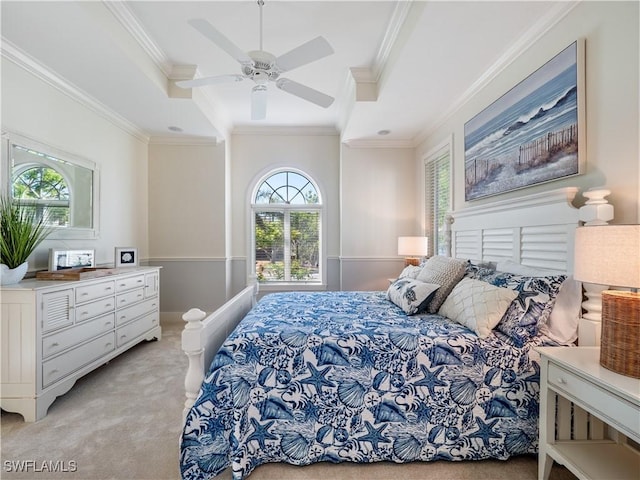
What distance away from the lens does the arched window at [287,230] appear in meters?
4.86

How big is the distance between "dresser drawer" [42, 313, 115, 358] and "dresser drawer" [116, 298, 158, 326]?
0.39 ft

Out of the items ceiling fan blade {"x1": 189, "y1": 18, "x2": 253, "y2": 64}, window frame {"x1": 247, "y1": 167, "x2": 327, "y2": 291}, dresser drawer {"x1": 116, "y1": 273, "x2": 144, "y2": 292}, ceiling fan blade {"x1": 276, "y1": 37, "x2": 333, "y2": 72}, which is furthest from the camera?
window frame {"x1": 247, "y1": 167, "x2": 327, "y2": 291}

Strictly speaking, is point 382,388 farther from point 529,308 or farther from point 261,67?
point 261,67

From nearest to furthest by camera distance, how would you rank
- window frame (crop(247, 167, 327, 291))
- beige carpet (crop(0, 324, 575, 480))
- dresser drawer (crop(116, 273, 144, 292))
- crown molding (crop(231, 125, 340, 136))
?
beige carpet (crop(0, 324, 575, 480)) → dresser drawer (crop(116, 273, 144, 292)) → crown molding (crop(231, 125, 340, 136)) → window frame (crop(247, 167, 327, 291))

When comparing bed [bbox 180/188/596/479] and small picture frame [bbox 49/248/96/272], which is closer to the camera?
bed [bbox 180/188/596/479]

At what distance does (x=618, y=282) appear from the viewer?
1.20 metres

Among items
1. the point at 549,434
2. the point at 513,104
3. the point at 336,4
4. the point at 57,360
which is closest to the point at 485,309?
the point at 549,434

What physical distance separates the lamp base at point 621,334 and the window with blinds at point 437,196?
7.33ft

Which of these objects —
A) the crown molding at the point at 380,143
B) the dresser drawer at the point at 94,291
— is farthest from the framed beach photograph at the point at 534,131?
the dresser drawer at the point at 94,291

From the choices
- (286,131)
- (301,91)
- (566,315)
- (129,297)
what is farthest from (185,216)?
(566,315)

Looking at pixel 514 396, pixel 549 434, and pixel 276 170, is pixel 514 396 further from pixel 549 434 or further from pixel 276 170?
pixel 276 170

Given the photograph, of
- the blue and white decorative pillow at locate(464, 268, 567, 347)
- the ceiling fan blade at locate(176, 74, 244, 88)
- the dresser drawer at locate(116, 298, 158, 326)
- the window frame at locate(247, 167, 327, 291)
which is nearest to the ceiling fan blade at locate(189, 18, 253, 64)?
the ceiling fan blade at locate(176, 74, 244, 88)

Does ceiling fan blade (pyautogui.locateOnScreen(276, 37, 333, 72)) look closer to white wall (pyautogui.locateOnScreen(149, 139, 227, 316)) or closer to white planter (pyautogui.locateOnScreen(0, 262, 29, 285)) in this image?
white planter (pyautogui.locateOnScreen(0, 262, 29, 285))

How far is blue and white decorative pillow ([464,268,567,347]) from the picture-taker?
5.32 feet
